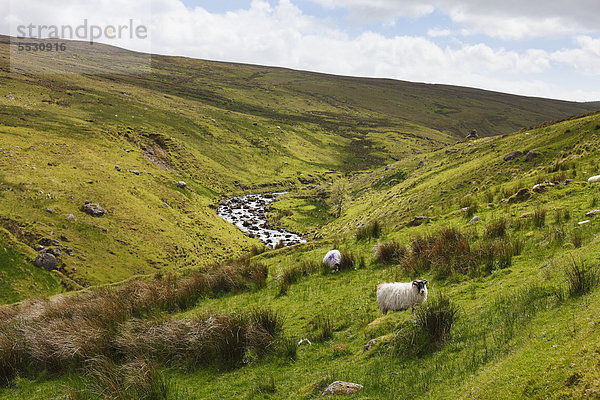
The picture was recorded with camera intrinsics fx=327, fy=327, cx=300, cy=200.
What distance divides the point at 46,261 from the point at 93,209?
35.0ft

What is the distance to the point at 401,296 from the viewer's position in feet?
34.2

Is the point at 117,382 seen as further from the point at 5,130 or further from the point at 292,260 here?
the point at 5,130

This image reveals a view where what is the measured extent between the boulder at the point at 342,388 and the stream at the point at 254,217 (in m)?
40.5

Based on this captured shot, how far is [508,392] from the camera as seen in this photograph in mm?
4945

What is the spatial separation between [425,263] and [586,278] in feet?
21.2

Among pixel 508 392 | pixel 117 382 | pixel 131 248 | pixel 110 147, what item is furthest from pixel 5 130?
pixel 508 392

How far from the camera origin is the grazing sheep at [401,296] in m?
10.3

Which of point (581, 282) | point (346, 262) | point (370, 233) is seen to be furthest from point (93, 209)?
point (581, 282)

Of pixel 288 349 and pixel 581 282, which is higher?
pixel 581 282

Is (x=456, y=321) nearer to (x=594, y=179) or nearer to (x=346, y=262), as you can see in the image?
(x=346, y=262)

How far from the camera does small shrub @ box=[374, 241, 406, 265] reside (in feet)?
51.4

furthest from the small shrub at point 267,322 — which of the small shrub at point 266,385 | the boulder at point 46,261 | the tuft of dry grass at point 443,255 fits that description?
the boulder at point 46,261

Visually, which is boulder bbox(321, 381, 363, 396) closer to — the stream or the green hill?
the green hill

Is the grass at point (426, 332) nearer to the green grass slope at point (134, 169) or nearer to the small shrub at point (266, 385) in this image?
the small shrub at point (266, 385)
